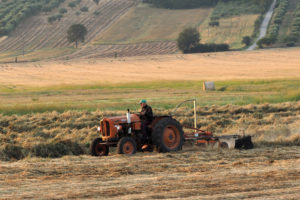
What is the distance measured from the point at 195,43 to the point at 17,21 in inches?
1632

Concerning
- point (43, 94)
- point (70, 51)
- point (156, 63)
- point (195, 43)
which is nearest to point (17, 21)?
point (70, 51)

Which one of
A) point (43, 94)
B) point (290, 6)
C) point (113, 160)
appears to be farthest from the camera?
point (290, 6)

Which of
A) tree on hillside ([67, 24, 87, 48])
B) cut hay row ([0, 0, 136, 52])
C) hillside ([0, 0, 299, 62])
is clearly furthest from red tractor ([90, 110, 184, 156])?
tree on hillside ([67, 24, 87, 48])

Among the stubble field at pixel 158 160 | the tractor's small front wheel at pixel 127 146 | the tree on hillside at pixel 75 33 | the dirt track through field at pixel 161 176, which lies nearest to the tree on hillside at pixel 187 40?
the tree on hillside at pixel 75 33

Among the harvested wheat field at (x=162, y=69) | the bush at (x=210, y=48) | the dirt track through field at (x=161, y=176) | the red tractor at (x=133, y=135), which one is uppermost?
the bush at (x=210, y=48)

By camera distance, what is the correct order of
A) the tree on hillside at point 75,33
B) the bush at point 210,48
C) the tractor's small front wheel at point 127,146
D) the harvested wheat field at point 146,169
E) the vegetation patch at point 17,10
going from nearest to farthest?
the harvested wheat field at point 146,169, the tractor's small front wheel at point 127,146, the bush at point 210,48, the tree on hillside at point 75,33, the vegetation patch at point 17,10

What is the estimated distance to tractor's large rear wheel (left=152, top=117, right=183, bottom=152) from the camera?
13508 mm

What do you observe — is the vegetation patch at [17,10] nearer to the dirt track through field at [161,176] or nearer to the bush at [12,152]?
the bush at [12,152]

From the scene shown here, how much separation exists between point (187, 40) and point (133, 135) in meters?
72.4

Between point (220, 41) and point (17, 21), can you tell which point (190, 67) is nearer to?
point (220, 41)

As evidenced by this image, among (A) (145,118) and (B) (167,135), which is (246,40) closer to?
(A) (145,118)

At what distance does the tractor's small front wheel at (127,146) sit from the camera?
13164 millimetres

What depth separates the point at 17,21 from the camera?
352 ft

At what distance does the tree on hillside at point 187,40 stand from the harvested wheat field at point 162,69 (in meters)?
9.79
